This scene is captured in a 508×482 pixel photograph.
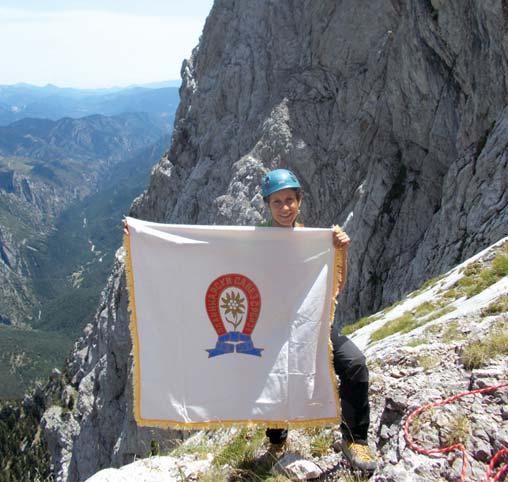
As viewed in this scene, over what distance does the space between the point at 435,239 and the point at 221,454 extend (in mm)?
26600

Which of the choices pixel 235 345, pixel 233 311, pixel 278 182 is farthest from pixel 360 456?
pixel 278 182

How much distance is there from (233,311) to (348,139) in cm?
4172

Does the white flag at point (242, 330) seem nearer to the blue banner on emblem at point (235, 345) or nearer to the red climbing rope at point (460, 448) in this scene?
the blue banner on emblem at point (235, 345)

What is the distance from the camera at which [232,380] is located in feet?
27.0

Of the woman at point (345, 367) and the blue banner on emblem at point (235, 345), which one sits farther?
the blue banner on emblem at point (235, 345)

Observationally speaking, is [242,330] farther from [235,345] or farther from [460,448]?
[460,448]

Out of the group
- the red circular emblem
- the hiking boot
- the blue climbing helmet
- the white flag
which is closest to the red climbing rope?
the hiking boot

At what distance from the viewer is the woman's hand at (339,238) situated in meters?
7.96

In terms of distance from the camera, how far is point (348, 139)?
47375 mm

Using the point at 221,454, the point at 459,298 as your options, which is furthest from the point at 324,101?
the point at 221,454

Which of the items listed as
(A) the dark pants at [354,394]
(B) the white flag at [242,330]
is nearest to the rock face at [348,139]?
(B) the white flag at [242,330]

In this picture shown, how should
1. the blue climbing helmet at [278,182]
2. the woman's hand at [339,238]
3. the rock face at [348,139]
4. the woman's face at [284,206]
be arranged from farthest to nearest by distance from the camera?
1. the rock face at [348,139]
2. the woman's hand at [339,238]
3. the woman's face at [284,206]
4. the blue climbing helmet at [278,182]

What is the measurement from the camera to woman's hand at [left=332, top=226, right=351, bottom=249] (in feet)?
26.1

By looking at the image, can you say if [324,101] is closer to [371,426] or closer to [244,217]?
[244,217]
